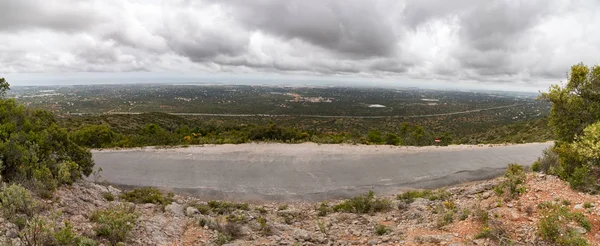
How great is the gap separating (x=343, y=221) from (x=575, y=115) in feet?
33.3

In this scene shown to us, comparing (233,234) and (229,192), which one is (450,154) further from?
(233,234)

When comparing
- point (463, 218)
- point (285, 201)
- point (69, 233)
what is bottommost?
point (285, 201)

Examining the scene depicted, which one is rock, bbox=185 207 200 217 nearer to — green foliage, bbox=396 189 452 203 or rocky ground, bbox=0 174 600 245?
rocky ground, bbox=0 174 600 245

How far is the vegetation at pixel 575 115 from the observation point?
8492 mm

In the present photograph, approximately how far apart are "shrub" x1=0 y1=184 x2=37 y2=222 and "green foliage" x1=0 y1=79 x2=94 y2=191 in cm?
165

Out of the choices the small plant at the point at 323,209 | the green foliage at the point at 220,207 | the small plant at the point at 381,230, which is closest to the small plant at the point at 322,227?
the small plant at the point at 323,209

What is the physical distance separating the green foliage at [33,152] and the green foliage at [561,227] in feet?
41.6

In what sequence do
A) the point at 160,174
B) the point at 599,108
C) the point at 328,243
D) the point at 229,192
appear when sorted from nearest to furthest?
the point at 328,243 < the point at 599,108 < the point at 229,192 < the point at 160,174

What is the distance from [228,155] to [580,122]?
16.8m

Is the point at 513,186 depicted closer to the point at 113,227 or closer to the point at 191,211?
the point at 191,211

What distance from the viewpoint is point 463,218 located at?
7.58m

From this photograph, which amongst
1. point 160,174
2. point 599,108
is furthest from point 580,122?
point 160,174

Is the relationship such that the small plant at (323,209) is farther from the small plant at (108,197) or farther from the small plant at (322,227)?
the small plant at (108,197)

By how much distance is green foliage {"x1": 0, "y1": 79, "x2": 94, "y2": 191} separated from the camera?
777 centimetres
